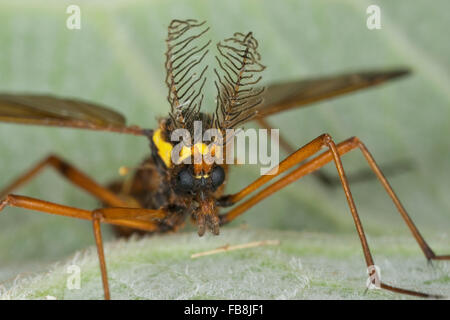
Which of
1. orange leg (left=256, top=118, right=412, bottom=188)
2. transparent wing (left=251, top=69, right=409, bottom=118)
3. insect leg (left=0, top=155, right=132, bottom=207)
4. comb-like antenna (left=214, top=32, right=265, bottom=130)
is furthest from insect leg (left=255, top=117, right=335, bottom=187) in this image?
comb-like antenna (left=214, top=32, right=265, bottom=130)

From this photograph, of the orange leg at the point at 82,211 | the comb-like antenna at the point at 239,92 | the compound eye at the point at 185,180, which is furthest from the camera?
the compound eye at the point at 185,180

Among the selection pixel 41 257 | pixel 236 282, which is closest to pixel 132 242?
pixel 236 282

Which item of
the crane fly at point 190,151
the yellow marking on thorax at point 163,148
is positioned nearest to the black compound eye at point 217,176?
the crane fly at point 190,151

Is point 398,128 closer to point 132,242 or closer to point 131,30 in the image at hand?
point 131,30

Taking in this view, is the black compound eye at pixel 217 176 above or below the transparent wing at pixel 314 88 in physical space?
below

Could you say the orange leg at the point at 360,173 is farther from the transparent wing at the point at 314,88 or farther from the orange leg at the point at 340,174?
the orange leg at the point at 340,174

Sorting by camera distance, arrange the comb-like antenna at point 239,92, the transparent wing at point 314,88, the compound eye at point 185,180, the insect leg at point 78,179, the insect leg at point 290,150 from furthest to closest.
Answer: the insect leg at point 290,150 < the insect leg at point 78,179 < the transparent wing at point 314,88 < the compound eye at point 185,180 < the comb-like antenna at point 239,92

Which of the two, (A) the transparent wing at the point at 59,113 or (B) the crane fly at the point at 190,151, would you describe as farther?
(A) the transparent wing at the point at 59,113

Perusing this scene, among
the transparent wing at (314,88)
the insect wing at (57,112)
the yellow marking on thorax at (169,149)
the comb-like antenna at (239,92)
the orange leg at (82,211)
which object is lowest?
the orange leg at (82,211)
